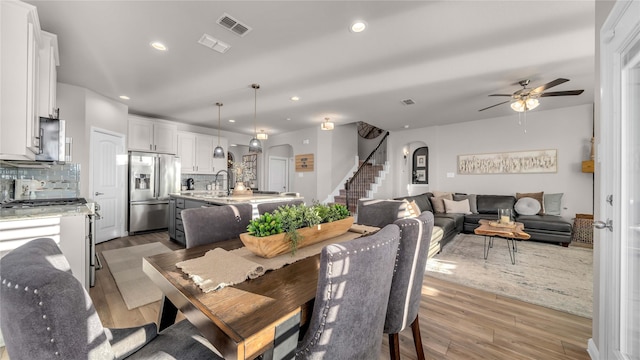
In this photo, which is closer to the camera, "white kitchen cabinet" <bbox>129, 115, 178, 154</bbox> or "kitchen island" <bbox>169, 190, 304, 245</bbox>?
"kitchen island" <bbox>169, 190, 304, 245</bbox>

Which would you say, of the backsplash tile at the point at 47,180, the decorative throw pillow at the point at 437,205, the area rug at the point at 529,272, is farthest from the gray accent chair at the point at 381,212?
the backsplash tile at the point at 47,180

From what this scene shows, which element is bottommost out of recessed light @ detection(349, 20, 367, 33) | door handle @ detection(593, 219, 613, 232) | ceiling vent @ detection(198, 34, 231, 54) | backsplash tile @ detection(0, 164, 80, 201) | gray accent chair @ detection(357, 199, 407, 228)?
gray accent chair @ detection(357, 199, 407, 228)

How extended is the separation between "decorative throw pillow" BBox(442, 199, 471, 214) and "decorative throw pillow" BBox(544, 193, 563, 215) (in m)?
1.43

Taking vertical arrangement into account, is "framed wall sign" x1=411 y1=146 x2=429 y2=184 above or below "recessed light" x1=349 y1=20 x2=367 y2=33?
below

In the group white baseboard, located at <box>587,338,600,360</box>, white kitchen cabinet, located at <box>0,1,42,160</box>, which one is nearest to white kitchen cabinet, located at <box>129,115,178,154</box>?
white kitchen cabinet, located at <box>0,1,42,160</box>

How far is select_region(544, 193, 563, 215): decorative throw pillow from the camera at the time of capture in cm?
493

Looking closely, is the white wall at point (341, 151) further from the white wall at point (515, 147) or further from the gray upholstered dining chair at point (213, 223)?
the gray upholstered dining chair at point (213, 223)

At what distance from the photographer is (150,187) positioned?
5.15 meters

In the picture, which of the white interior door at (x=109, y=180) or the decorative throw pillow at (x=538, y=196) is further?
the decorative throw pillow at (x=538, y=196)

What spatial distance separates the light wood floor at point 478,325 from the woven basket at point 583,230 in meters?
3.49

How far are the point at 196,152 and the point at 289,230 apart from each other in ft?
19.0

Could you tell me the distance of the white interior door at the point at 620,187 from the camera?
125 centimetres

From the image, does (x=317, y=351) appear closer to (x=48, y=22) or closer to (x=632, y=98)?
(x=632, y=98)

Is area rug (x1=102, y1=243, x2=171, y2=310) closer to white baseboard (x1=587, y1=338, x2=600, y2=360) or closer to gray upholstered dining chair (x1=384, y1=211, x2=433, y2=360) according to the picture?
gray upholstered dining chair (x1=384, y1=211, x2=433, y2=360)
